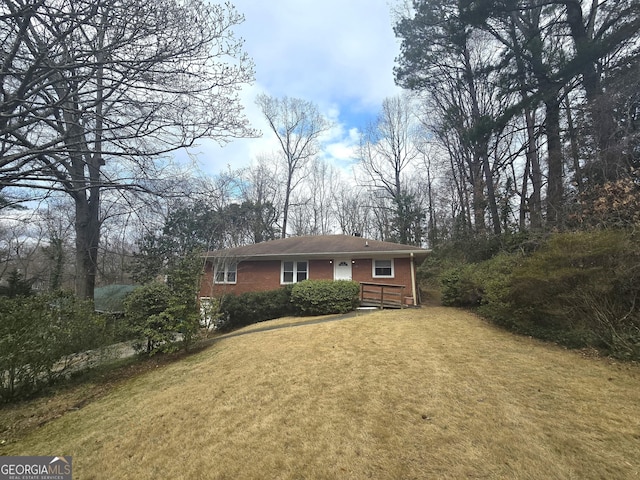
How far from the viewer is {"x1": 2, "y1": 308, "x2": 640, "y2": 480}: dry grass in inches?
108

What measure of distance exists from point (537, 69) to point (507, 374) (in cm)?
1320

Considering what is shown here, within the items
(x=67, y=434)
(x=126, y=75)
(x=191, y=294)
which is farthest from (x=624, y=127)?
(x=67, y=434)

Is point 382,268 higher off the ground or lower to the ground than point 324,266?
lower

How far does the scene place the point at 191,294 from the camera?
7.88 metres

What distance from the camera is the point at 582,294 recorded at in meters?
5.82

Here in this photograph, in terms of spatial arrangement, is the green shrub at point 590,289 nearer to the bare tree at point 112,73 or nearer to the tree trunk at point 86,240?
the bare tree at point 112,73

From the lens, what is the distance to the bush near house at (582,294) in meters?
5.34

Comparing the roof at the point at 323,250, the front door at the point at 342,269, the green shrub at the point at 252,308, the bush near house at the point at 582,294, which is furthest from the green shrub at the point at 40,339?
the bush near house at the point at 582,294

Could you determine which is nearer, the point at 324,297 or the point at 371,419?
the point at 371,419

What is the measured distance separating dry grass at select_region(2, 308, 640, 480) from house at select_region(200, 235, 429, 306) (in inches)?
287

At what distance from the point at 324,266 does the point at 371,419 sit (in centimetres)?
1116

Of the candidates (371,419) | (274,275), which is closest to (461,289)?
(274,275)

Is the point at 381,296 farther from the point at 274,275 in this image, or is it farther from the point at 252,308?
the point at 274,275

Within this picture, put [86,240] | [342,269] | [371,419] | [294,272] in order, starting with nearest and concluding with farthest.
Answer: [371,419] < [86,240] < [342,269] < [294,272]
